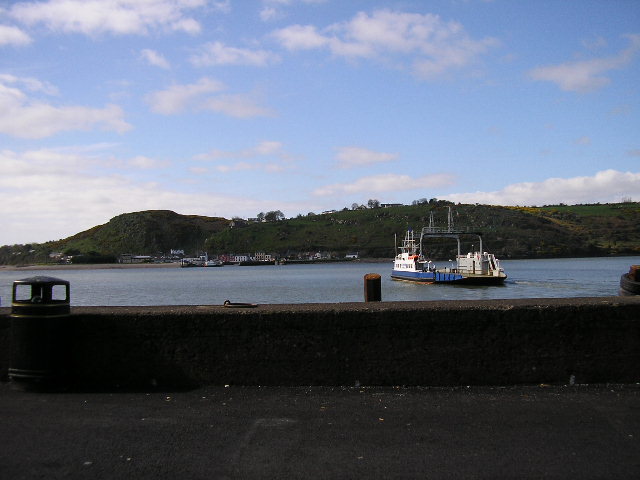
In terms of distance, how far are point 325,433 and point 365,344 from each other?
1.75m

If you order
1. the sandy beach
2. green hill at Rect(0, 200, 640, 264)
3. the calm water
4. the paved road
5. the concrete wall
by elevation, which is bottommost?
the calm water

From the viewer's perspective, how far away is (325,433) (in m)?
5.48

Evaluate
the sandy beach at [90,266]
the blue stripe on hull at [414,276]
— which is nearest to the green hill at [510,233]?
the sandy beach at [90,266]

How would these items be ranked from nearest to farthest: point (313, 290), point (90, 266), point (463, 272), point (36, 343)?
point (36, 343), point (313, 290), point (463, 272), point (90, 266)

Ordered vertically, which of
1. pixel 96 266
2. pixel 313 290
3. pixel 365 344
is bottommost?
pixel 313 290

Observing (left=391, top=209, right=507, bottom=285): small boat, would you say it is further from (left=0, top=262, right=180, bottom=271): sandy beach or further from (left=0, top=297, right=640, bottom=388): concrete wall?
(left=0, top=262, right=180, bottom=271): sandy beach

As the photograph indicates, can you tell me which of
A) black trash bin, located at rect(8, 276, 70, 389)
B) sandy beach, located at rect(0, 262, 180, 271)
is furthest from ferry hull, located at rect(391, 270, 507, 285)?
sandy beach, located at rect(0, 262, 180, 271)

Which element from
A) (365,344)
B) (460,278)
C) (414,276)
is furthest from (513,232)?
(365,344)

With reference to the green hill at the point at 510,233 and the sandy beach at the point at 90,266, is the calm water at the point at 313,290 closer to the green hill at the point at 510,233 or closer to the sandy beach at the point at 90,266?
the green hill at the point at 510,233

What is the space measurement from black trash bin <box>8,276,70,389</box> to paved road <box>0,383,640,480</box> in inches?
7.7

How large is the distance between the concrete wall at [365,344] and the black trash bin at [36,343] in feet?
0.83

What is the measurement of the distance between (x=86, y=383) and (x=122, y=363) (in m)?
0.51

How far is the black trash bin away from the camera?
700cm

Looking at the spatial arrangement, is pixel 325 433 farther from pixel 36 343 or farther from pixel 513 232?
pixel 513 232
